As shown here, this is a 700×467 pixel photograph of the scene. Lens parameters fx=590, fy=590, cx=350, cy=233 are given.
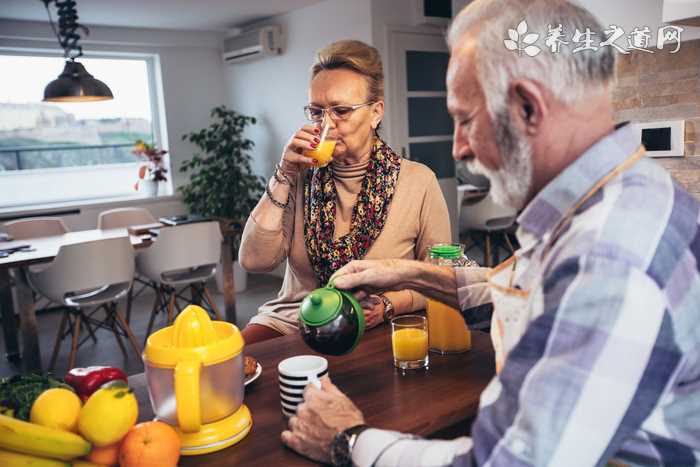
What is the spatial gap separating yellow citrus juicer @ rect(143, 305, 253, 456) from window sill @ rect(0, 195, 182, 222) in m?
5.01

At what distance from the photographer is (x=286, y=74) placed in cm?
565

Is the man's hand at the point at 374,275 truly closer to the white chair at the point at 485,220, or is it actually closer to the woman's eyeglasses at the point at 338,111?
the woman's eyeglasses at the point at 338,111

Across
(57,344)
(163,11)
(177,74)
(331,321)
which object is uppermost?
(163,11)

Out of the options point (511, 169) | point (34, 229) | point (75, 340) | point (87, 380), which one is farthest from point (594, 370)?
point (34, 229)

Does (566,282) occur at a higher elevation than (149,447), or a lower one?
higher

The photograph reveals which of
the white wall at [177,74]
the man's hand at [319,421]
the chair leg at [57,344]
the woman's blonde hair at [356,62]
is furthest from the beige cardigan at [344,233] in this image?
the white wall at [177,74]

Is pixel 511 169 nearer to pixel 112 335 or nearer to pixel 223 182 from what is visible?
pixel 112 335

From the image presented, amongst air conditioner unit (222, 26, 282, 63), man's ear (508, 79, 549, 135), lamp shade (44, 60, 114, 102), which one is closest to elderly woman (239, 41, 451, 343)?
man's ear (508, 79, 549, 135)

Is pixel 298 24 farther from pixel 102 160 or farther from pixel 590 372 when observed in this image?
pixel 590 372

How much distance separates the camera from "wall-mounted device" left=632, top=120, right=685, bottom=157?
2100 millimetres

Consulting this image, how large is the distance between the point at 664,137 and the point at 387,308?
133cm

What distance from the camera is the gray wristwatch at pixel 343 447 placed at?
0.85 meters

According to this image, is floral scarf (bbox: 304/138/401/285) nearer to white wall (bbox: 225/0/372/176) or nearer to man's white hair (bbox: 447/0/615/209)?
man's white hair (bbox: 447/0/615/209)

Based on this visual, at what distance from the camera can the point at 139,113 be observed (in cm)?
616
